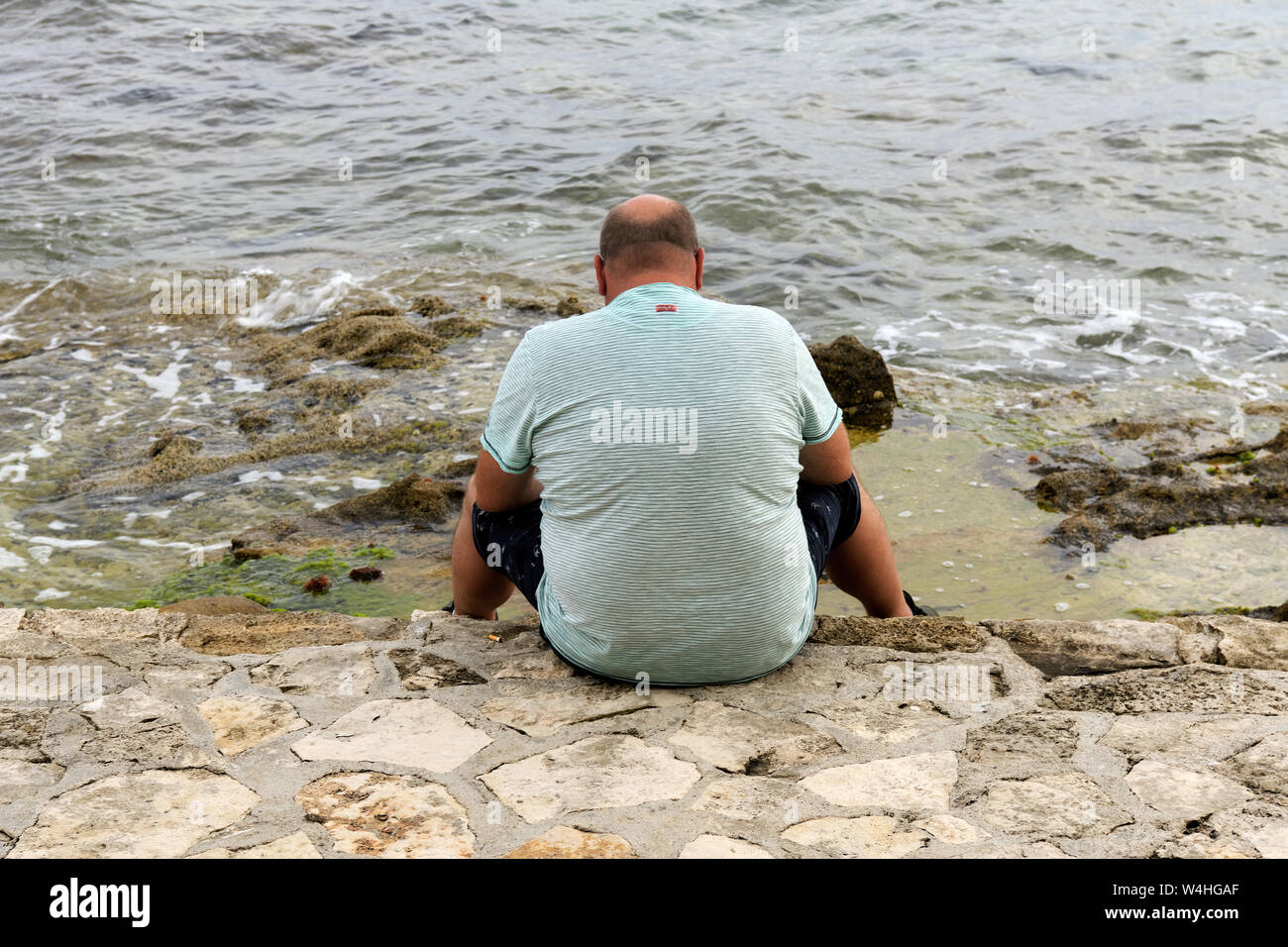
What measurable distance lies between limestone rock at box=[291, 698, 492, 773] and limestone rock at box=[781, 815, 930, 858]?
0.95m

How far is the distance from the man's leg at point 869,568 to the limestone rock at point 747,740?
91 centimetres

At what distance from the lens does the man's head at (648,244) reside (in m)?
3.22

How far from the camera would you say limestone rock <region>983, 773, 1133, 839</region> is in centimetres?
264

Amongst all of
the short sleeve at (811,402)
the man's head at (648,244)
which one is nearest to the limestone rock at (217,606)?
the man's head at (648,244)

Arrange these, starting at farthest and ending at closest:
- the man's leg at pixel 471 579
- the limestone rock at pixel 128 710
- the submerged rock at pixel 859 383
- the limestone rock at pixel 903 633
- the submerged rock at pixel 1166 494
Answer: the submerged rock at pixel 859 383, the submerged rock at pixel 1166 494, the man's leg at pixel 471 579, the limestone rock at pixel 903 633, the limestone rock at pixel 128 710

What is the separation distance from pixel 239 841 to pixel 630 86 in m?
14.5

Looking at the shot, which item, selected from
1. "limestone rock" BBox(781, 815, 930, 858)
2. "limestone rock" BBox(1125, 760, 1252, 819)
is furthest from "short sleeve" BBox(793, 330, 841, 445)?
"limestone rock" BBox(1125, 760, 1252, 819)

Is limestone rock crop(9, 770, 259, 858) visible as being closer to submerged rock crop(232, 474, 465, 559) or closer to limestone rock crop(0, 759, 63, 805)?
limestone rock crop(0, 759, 63, 805)

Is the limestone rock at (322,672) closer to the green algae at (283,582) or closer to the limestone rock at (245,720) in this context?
the limestone rock at (245,720)

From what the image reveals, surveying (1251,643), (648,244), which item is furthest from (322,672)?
(1251,643)

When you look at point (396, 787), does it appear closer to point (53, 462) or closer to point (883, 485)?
point (883, 485)

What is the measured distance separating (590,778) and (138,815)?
3.63 ft

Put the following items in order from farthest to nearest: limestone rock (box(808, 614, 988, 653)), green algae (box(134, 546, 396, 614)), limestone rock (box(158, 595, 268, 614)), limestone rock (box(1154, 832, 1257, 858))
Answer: green algae (box(134, 546, 396, 614)) < limestone rock (box(158, 595, 268, 614)) < limestone rock (box(808, 614, 988, 653)) < limestone rock (box(1154, 832, 1257, 858))

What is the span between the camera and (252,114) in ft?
49.1
